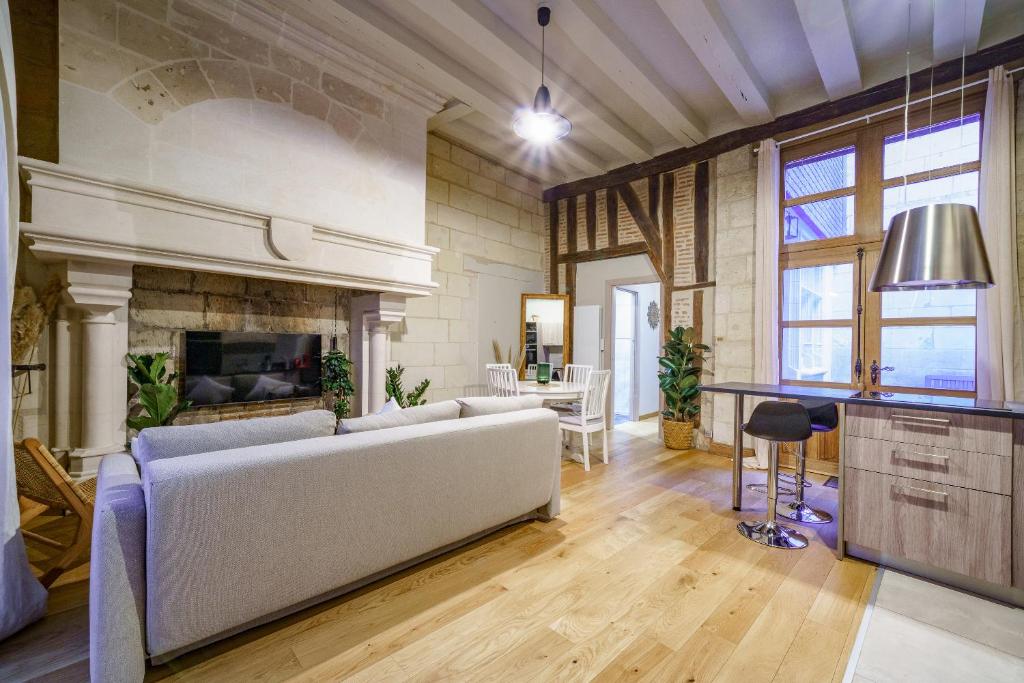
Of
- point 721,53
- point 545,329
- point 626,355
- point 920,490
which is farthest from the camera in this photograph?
point 626,355

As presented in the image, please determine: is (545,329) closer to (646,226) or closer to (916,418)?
(646,226)

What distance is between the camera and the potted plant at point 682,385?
473cm

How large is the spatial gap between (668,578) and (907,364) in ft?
10.2

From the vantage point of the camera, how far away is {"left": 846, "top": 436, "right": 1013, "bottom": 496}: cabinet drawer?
1.94 m

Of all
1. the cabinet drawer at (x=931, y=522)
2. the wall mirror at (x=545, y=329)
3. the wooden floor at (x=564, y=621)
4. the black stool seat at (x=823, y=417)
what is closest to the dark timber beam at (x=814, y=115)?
the wall mirror at (x=545, y=329)

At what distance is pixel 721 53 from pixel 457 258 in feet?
10.8

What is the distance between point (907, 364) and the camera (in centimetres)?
357

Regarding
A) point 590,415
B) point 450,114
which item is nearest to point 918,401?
point 590,415

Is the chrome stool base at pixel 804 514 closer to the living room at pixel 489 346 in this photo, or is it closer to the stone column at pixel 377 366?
the living room at pixel 489 346

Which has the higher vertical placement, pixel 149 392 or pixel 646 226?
pixel 646 226

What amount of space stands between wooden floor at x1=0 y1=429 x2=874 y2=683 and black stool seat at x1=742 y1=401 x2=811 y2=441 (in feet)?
2.17

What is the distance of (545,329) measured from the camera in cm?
604

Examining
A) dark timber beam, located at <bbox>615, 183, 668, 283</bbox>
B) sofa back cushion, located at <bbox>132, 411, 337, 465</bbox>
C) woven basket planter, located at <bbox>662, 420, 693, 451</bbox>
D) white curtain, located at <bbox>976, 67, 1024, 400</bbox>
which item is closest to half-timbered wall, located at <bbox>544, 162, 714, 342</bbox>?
dark timber beam, located at <bbox>615, 183, 668, 283</bbox>

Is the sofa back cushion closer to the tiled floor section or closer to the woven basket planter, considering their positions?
the tiled floor section
